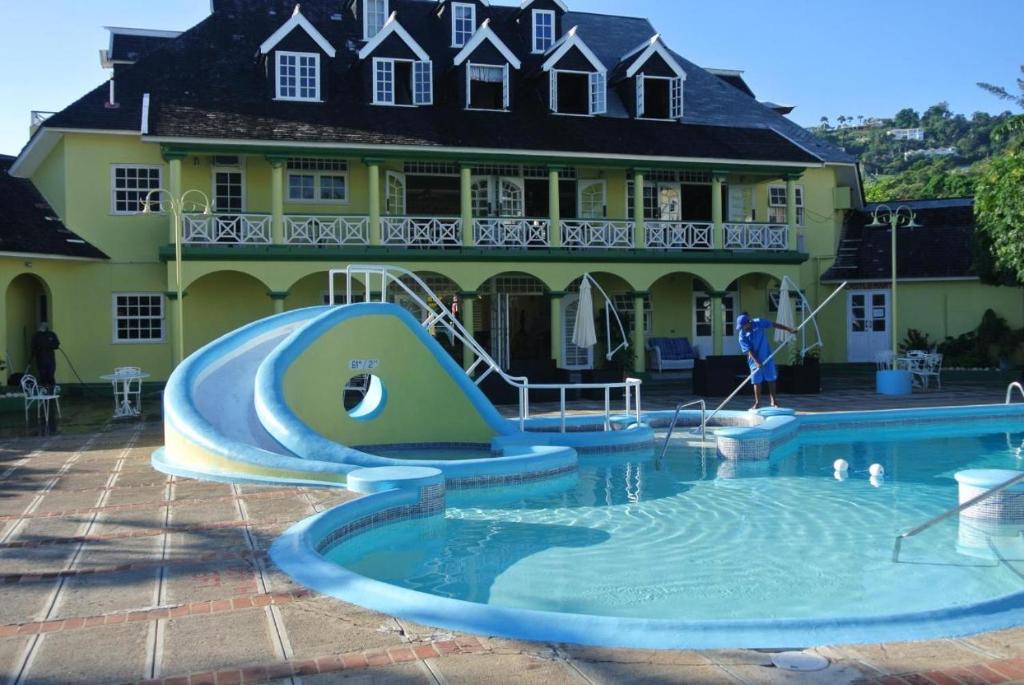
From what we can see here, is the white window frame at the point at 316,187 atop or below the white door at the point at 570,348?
atop

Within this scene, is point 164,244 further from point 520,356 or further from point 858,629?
point 858,629

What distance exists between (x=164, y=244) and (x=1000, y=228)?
19.5 meters

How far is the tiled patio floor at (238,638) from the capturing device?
480 cm

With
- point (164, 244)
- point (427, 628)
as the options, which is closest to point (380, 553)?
point (427, 628)

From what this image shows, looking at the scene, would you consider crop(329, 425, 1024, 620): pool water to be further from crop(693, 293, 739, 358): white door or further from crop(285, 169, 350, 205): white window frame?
crop(693, 293, 739, 358): white door

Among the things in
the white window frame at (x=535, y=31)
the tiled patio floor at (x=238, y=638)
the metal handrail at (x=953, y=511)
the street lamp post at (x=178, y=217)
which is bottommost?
the tiled patio floor at (x=238, y=638)

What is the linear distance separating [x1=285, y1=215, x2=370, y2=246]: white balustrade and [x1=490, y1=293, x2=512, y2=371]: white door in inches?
192

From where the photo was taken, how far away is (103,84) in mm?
24250

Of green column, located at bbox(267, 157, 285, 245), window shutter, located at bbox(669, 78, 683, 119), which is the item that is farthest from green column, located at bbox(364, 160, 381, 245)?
window shutter, located at bbox(669, 78, 683, 119)

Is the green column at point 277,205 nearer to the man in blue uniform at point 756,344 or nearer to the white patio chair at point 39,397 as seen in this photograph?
the white patio chair at point 39,397

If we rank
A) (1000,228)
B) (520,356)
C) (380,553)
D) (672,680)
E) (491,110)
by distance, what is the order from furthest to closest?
(520,356) < (491,110) < (1000,228) < (380,553) < (672,680)

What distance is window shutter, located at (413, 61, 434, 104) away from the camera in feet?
83.1

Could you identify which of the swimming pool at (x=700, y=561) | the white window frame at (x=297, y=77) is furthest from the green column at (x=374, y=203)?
the swimming pool at (x=700, y=561)

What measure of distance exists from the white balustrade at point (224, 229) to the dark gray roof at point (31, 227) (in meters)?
2.62
